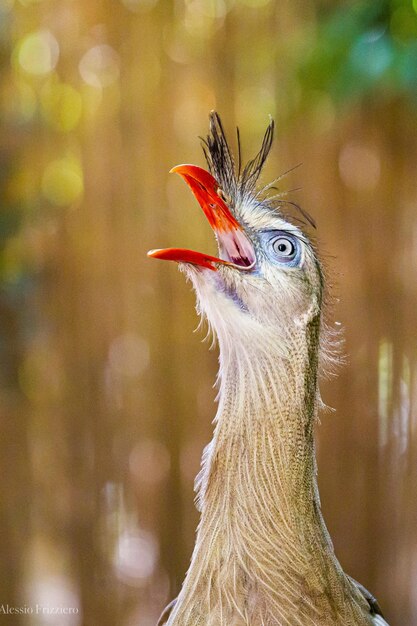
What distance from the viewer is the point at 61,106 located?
1364mm

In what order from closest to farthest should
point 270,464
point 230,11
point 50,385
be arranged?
1. point 270,464
2. point 230,11
3. point 50,385

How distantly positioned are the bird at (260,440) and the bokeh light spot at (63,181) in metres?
0.63

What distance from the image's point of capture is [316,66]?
1.32 metres

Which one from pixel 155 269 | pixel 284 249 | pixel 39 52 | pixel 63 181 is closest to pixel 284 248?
pixel 284 249

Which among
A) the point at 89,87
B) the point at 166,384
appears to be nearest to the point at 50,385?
the point at 166,384

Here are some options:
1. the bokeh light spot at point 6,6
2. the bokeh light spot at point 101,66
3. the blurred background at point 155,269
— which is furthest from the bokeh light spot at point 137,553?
the bokeh light spot at point 6,6

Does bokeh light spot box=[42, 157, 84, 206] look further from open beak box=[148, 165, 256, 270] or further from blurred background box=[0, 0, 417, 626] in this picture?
open beak box=[148, 165, 256, 270]

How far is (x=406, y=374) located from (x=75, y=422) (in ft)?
2.32

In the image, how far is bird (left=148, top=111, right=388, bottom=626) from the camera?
0.79 m

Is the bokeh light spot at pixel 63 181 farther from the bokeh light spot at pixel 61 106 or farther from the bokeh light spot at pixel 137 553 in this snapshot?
the bokeh light spot at pixel 137 553

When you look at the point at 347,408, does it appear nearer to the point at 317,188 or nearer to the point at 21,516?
the point at 317,188

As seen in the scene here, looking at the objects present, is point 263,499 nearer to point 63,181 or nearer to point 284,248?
point 284,248

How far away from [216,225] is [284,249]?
0.29 feet

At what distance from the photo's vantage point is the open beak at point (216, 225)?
78cm
